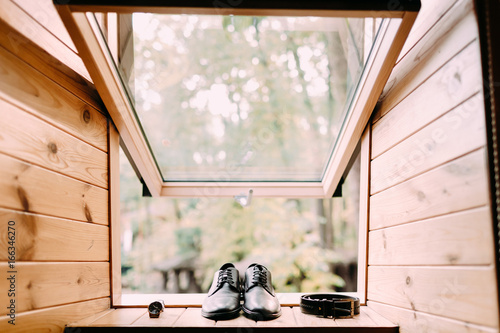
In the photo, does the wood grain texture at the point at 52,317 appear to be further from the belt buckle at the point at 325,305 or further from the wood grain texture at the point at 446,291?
the wood grain texture at the point at 446,291

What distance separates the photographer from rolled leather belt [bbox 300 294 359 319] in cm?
124

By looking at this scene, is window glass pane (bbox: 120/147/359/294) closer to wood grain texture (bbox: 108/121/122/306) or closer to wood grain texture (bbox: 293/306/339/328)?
wood grain texture (bbox: 108/121/122/306)

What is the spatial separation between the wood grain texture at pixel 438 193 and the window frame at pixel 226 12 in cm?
37

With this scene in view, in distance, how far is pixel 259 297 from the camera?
1.29 meters

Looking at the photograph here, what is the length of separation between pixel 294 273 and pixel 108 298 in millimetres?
2877

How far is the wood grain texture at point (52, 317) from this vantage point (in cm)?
97

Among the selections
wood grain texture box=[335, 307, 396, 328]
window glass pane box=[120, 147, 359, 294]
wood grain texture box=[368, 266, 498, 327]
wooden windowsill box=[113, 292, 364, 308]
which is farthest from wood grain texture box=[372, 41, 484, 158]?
window glass pane box=[120, 147, 359, 294]

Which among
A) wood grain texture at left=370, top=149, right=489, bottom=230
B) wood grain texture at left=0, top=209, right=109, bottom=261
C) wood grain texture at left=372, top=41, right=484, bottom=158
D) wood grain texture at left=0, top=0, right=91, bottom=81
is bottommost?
wood grain texture at left=0, top=209, right=109, bottom=261

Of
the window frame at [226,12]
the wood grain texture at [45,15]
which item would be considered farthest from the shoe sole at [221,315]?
the wood grain texture at [45,15]

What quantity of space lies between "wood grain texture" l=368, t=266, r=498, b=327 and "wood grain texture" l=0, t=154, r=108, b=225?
3.71ft

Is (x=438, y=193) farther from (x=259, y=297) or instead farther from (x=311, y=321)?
(x=259, y=297)

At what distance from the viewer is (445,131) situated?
945mm

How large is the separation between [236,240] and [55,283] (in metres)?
3.30

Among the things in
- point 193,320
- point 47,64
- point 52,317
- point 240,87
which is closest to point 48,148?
point 47,64
